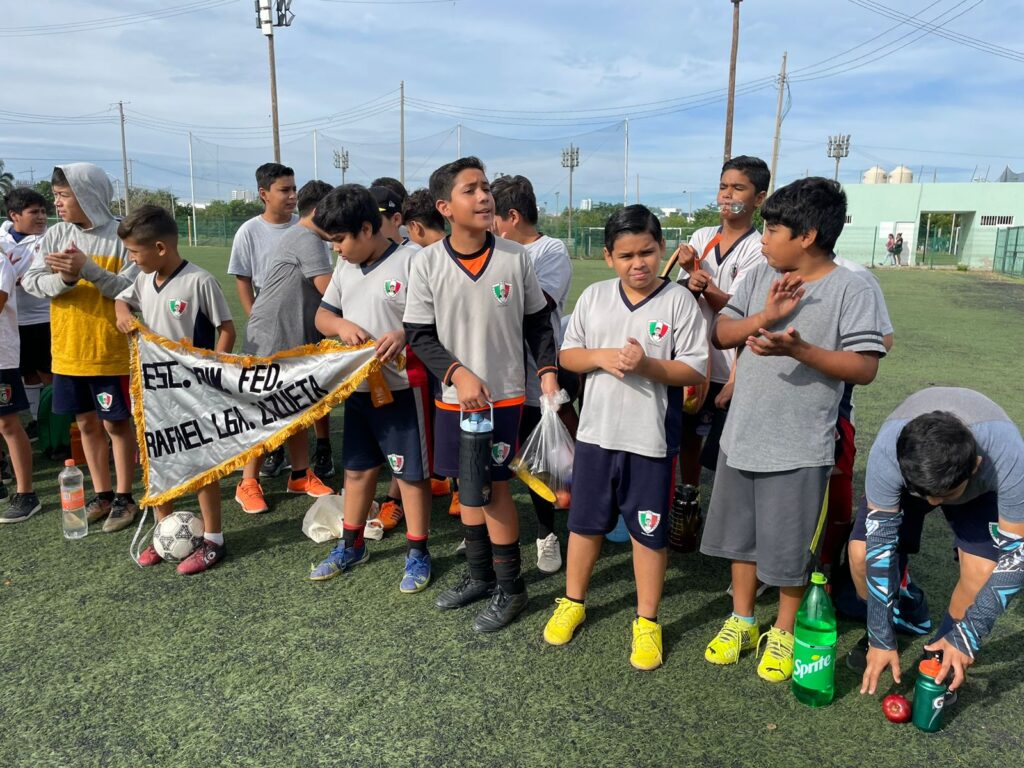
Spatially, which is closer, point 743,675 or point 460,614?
point 743,675

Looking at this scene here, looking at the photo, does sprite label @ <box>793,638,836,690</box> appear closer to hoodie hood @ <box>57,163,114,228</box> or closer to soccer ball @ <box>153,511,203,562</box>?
soccer ball @ <box>153,511,203,562</box>

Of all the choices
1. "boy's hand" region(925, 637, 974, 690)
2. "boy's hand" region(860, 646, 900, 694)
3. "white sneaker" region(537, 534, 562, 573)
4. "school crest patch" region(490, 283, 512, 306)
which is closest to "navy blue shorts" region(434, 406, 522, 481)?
"school crest patch" region(490, 283, 512, 306)

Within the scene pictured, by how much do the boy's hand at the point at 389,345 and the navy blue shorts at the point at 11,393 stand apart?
8.59 feet

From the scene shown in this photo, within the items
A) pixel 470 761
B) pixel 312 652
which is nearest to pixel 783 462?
pixel 470 761

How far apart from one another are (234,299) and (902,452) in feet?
45.3

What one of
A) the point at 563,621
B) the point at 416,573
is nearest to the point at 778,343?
the point at 563,621

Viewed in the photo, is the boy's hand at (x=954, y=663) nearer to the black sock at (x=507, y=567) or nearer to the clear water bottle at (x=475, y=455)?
the black sock at (x=507, y=567)

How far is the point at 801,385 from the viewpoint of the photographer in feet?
8.80

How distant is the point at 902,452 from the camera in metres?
2.27

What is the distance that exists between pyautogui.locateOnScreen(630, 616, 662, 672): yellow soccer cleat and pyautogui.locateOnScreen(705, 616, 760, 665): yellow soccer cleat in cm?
22

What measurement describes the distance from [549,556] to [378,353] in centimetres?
139

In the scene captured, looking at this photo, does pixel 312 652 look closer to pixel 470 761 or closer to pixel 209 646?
pixel 209 646

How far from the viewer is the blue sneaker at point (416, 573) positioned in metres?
3.48

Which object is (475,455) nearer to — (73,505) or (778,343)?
(778,343)
